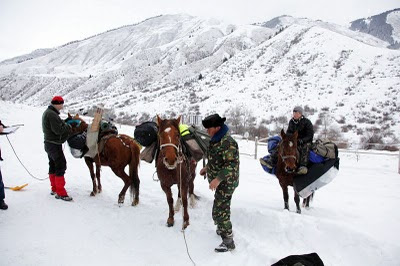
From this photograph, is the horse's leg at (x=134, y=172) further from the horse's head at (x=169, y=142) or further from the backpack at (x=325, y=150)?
the backpack at (x=325, y=150)

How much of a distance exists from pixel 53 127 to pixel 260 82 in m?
43.4

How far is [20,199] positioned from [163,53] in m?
100

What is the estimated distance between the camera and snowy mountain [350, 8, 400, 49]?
440ft

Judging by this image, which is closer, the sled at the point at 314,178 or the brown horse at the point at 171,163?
the brown horse at the point at 171,163

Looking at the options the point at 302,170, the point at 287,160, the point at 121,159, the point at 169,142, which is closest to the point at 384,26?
the point at 302,170

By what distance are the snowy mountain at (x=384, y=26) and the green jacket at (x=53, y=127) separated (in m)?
153

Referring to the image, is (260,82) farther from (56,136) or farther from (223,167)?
(223,167)

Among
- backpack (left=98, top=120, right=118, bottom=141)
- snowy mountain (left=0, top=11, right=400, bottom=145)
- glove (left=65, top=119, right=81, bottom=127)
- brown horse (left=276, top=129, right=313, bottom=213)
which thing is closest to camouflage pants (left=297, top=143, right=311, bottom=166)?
brown horse (left=276, top=129, right=313, bottom=213)

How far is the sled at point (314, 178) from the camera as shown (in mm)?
5250

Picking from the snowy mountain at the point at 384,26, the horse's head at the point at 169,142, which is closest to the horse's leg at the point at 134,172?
the horse's head at the point at 169,142

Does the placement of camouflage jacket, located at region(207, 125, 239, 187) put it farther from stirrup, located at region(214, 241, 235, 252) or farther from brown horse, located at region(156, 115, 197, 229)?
stirrup, located at region(214, 241, 235, 252)

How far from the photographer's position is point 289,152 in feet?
16.9

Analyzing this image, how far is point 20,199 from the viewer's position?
16.0 ft

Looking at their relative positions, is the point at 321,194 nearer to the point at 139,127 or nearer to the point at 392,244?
the point at 392,244
